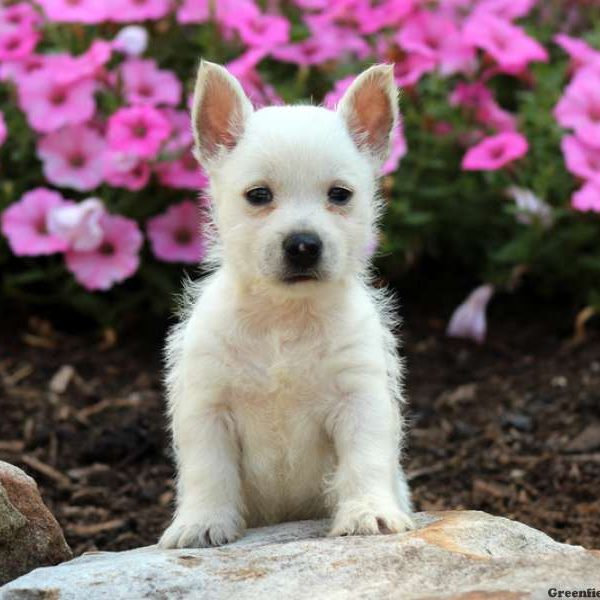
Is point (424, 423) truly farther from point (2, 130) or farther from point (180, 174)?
point (2, 130)

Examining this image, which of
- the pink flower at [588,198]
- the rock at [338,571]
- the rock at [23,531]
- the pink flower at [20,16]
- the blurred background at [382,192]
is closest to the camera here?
the rock at [338,571]

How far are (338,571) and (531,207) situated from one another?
13.8ft

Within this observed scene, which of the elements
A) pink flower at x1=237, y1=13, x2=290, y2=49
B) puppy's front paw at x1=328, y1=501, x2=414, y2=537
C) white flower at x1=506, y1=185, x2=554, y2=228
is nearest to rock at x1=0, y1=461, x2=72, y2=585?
puppy's front paw at x1=328, y1=501, x2=414, y2=537

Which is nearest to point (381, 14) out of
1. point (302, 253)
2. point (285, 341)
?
point (285, 341)

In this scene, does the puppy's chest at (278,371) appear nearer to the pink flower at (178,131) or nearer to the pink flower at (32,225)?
the pink flower at (32,225)

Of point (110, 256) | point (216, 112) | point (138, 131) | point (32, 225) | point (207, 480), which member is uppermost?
point (216, 112)

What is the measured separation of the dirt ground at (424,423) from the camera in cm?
639

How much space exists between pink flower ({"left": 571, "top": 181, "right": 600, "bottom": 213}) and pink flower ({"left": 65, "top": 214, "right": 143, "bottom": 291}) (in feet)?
A: 8.79

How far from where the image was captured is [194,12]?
841 cm

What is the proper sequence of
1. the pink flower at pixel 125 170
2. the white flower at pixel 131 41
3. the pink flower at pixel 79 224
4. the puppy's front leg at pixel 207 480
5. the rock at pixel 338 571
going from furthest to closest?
the white flower at pixel 131 41, the pink flower at pixel 125 170, the pink flower at pixel 79 224, the puppy's front leg at pixel 207 480, the rock at pixel 338 571

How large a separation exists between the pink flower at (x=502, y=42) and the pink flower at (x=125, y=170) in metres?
2.25

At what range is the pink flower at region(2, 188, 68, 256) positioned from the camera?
25.8ft

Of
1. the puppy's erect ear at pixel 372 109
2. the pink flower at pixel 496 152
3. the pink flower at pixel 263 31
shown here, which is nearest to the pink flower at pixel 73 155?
the pink flower at pixel 263 31

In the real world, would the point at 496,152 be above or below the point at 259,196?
below
